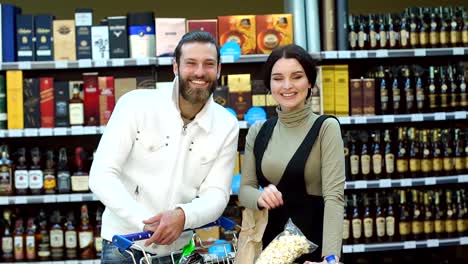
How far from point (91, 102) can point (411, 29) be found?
2.46 m

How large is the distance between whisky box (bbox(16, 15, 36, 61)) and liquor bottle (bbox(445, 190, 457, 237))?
3289 millimetres

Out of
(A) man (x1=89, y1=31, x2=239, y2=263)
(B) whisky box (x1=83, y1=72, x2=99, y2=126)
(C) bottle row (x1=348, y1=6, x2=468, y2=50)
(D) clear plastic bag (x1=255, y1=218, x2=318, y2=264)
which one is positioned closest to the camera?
(D) clear plastic bag (x1=255, y1=218, x2=318, y2=264)

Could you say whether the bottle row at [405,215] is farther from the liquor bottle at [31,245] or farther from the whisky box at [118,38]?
the liquor bottle at [31,245]

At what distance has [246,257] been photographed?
214 centimetres

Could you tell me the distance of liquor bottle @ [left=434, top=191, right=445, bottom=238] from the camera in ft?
15.9

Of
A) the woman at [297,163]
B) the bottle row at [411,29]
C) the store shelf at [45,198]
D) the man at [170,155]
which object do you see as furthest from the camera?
the bottle row at [411,29]

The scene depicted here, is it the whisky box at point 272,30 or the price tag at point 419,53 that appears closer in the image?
the whisky box at point 272,30

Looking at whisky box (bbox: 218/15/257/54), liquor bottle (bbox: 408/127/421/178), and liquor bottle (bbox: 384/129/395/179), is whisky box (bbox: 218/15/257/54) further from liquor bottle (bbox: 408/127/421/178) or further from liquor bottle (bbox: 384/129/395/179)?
liquor bottle (bbox: 408/127/421/178)

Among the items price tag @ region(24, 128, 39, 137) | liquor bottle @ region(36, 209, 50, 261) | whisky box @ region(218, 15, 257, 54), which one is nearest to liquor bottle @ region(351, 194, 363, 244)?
whisky box @ region(218, 15, 257, 54)

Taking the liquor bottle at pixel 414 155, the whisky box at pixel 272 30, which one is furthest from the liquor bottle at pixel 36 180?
the liquor bottle at pixel 414 155

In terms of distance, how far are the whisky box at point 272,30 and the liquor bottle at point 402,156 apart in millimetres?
1137

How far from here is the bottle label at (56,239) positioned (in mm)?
4520

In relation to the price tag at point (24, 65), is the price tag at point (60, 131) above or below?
below

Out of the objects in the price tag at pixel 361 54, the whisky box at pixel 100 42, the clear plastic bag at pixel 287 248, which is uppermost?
the whisky box at pixel 100 42
